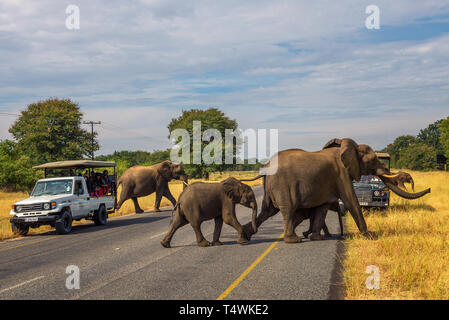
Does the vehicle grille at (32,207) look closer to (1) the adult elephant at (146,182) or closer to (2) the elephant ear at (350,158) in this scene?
(1) the adult elephant at (146,182)

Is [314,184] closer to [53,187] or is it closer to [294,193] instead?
[294,193]

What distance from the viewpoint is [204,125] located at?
77.3 metres

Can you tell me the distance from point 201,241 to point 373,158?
503 centimetres

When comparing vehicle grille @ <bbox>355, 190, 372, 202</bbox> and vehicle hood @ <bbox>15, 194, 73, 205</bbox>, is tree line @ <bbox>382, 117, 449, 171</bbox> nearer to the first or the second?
vehicle grille @ <bbox>355, 190, 372, 202</bbox>

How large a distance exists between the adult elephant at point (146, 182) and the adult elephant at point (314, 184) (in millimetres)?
13982

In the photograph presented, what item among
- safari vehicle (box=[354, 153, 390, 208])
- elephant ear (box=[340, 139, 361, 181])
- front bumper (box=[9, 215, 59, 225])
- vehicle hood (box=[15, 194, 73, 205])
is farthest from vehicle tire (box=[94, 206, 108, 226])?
elephant ear (box=[340, 139, 361, 181])

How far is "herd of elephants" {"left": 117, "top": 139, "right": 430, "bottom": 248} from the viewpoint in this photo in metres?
11.5

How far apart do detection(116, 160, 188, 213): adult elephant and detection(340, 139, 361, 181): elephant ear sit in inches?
572

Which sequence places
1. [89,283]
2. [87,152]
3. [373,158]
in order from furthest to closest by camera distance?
1. [87,152]
2. [373,158]
3. [89,283]

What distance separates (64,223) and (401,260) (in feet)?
36.9

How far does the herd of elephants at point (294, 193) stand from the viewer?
11492mm
